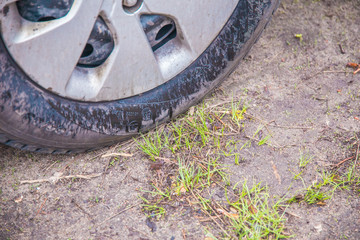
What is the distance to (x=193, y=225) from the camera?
1.58 meters

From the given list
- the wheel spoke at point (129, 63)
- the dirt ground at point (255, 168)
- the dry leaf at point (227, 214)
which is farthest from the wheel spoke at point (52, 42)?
the dry leaf at point (227, 214)

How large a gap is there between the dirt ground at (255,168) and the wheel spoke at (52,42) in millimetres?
472

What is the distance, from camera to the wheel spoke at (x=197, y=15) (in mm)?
1637

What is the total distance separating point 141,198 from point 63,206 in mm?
347

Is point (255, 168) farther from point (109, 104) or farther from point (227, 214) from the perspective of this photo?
point (109, 104)

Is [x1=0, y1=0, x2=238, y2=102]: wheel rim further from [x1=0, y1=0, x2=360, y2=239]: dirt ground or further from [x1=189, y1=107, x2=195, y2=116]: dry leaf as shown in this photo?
[x1=0, y1=0, x2=360, y2=239]: dirt ground

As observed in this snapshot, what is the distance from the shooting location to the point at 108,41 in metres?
1.63

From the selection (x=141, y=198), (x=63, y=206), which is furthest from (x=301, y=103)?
(x=63, y=206)

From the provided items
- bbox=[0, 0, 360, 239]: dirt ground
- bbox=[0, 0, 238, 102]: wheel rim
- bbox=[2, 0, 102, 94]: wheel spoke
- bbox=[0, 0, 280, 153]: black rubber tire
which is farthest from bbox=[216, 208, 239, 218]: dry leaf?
bbox=[2, 0, 102, 94]: wheel spoke

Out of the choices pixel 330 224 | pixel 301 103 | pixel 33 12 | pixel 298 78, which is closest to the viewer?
pixel 33 12

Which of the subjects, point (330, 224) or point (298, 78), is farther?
point (298, 78)

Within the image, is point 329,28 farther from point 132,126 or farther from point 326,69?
point 132,126

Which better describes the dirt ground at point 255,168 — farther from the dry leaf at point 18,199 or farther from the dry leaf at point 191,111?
the dry leaf at point 191,111

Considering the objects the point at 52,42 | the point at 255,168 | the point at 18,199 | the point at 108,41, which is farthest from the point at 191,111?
the point at 18,199
